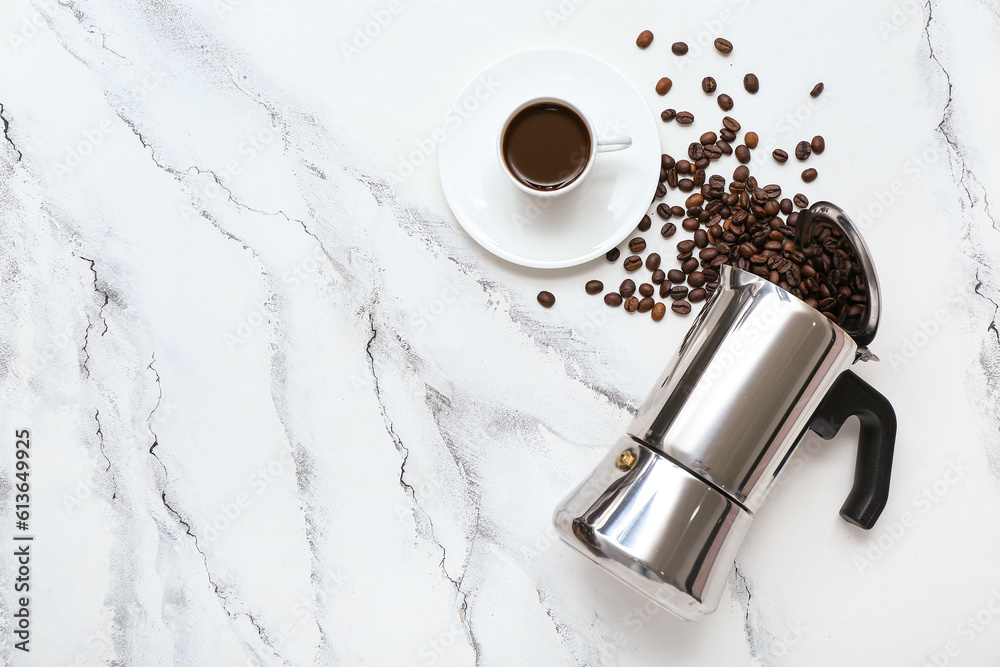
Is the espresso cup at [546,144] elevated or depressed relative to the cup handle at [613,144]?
depressed

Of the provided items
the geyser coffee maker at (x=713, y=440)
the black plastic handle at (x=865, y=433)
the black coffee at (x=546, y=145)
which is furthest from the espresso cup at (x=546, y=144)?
the black plastic handle at (x=865, y=433)

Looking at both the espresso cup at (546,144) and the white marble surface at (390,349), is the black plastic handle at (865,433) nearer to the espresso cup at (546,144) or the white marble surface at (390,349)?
the white marble surface at (390,349)

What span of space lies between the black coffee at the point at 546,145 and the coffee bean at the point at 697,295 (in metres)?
0.24

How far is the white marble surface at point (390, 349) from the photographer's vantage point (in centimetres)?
96

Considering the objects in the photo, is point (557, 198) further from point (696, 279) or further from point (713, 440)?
point (713, 440)

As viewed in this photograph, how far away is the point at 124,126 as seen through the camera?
0.99m

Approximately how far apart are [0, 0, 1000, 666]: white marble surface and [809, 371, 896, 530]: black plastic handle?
0.18 ft

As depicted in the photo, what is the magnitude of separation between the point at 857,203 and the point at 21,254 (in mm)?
1251

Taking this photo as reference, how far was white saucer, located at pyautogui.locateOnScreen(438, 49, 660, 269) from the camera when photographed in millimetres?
929

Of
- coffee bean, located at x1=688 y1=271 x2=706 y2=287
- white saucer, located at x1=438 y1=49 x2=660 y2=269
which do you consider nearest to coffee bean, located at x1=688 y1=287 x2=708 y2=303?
coffee bean, located at x1=688 y1=271 x2=706 y2=287

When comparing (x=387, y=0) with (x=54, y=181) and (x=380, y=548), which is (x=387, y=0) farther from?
(x=380, y=548)

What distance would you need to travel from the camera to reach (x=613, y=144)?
0.88 metres

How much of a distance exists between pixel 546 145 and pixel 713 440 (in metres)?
0.45

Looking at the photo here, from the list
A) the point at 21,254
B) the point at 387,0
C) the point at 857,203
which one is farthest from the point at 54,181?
the point at 857,203
